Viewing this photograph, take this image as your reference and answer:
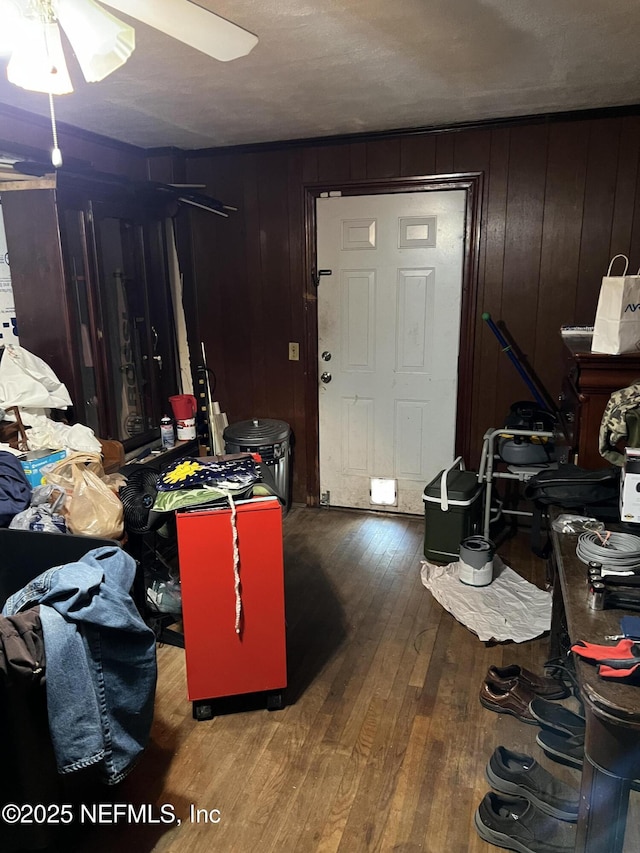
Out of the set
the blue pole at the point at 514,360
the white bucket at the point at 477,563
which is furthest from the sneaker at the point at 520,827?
the blue pole at the point at 514,360

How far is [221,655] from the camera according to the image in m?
2.11

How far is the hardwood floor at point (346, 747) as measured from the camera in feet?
5.64

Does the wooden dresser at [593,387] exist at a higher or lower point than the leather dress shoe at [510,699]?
higher

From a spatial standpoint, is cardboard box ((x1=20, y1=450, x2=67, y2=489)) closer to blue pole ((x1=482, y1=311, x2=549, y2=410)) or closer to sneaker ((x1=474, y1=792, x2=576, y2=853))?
sneaker ((x1=474, y1=792, x2=576, y2=853))

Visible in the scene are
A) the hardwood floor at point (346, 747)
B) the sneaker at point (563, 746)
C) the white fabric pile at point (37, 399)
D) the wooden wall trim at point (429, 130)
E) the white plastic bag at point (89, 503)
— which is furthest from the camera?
the wooden wall trim at point (429, 130)

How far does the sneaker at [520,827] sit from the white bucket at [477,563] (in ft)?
4.16

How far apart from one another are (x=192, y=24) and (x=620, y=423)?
1797 mm

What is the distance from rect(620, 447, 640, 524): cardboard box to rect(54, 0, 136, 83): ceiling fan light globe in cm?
173

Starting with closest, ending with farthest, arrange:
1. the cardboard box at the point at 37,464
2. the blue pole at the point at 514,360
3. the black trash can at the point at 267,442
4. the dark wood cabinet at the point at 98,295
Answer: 1. the cardboard box at the point at 37,464
2. the dark wood cabinet at the point at 98,295
3. the blue pole at the point at 514,360
4. the black trash can at the point at 267,442

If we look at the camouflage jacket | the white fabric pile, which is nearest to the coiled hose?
the camouflage jacket

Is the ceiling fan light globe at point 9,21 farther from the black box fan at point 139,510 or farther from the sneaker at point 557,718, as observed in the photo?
the sneaker at point 557,718

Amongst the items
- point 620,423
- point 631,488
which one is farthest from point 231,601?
point 620,423

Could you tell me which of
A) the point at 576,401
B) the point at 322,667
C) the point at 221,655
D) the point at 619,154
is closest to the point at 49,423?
the point at 221,655

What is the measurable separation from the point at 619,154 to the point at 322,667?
2.90 meters
